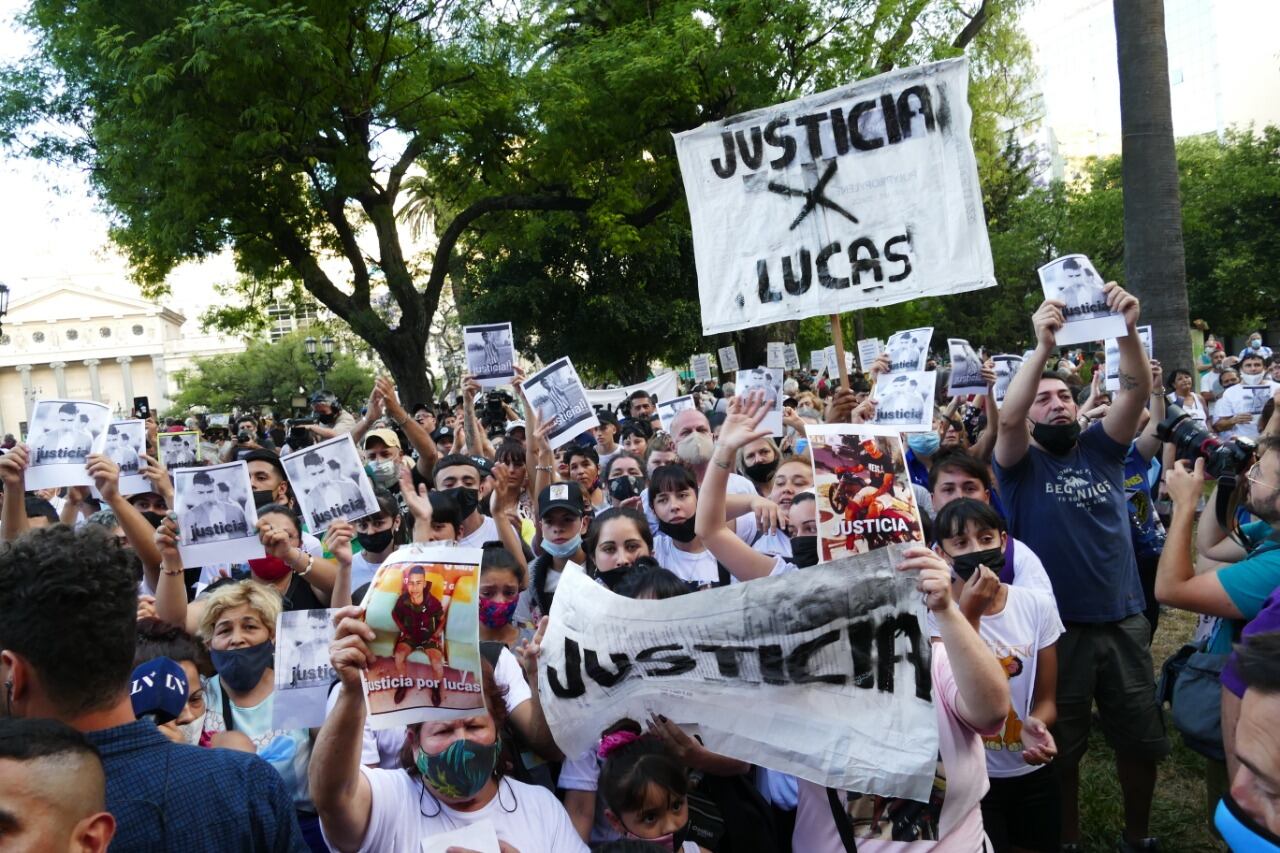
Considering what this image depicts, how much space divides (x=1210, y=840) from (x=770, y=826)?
2.53 m

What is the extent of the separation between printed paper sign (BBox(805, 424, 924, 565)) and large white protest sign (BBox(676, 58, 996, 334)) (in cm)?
206

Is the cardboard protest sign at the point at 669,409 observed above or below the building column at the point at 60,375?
below

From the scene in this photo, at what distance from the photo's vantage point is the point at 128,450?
6.07m

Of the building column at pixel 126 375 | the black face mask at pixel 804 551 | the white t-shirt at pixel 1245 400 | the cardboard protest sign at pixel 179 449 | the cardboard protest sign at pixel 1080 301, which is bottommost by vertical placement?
the white t-shirt at pixel 1245 400

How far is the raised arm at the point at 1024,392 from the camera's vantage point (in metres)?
4.44

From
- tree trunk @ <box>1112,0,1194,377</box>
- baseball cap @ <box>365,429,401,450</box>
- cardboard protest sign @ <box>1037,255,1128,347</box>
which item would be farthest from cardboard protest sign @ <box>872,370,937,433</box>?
tree trunk @ <box>1112,0,1194,377</box>

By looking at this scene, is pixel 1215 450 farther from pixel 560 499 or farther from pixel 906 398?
pixel 560 499

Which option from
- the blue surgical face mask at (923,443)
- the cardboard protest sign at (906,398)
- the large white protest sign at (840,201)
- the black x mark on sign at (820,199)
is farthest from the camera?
the blue surgical face mask at (923,443)

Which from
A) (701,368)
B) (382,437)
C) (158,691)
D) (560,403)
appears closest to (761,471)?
(560,403)

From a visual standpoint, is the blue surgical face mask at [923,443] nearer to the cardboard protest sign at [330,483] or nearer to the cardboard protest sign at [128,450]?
the cardboard protest sign at [330,483]

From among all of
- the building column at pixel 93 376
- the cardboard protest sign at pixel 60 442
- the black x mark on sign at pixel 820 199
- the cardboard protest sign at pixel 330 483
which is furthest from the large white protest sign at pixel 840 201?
the building column at pixel 93 376

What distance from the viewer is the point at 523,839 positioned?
9.09ft

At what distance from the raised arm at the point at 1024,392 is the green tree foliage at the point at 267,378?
64382 millimetres

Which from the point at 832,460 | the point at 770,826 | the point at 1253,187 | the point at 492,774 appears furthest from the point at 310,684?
the point at 1253,187
